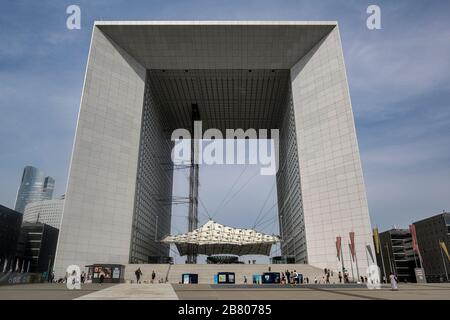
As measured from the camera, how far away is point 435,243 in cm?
10012

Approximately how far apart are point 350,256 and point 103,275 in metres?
28.5

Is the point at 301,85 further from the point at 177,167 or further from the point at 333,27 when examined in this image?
the point at 177,167

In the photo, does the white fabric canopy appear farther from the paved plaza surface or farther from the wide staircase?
the paved plaza surface

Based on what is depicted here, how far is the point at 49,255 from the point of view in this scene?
125 m

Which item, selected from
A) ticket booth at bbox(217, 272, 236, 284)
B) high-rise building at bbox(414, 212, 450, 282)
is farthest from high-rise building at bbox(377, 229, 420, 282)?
ticket booth at bbox(217, 272, 236, 284)

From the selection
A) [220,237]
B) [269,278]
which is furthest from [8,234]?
[269,278]

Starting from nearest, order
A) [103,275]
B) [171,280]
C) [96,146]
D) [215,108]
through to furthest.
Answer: [103,275] → [171,280] → [96,146] → [215,108]

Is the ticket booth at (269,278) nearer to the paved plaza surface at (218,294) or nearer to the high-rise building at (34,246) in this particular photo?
the paved plaza surface at (218,294)

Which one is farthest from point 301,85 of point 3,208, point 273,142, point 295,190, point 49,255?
point 49,255

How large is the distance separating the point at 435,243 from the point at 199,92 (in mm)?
89522

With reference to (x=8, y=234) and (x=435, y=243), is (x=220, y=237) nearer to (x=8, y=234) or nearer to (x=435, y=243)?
(x=8, y=234)

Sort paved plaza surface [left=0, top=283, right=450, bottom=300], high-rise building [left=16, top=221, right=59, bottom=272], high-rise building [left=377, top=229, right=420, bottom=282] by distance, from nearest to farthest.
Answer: paved plaza surface [left=0, top=283, right=450, bottom=300]
high-rise building [left=16, top=221, right=59, bottom=272]
high-rise building [left=377, top=229, right=420, bottom=282]

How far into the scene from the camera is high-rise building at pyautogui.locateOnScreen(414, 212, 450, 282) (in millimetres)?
94887

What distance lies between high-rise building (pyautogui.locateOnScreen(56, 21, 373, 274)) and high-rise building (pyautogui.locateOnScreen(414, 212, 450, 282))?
212ft
